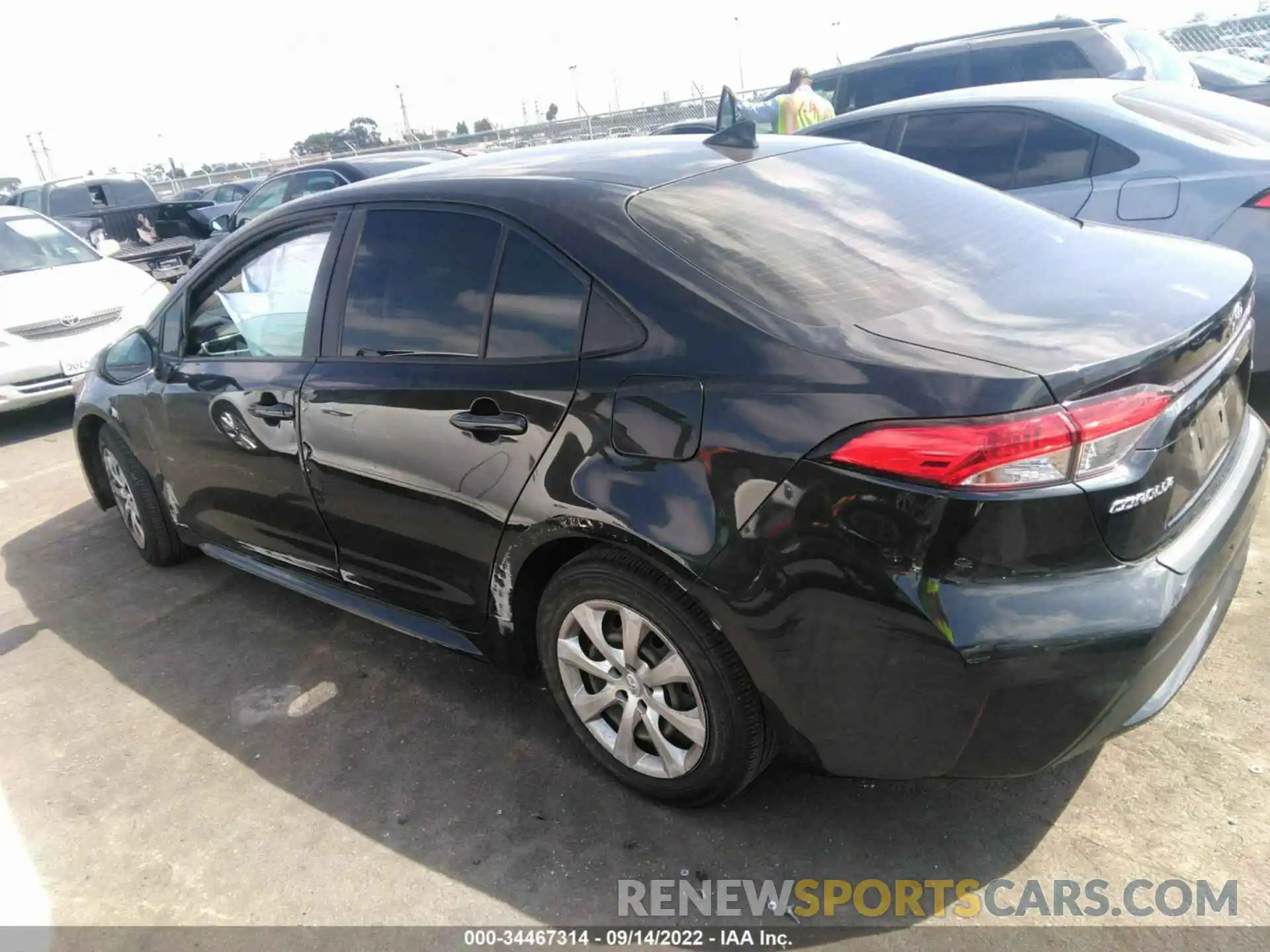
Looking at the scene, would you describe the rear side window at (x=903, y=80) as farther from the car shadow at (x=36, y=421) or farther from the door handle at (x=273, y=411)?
the car shadow at (x=36, y=421)

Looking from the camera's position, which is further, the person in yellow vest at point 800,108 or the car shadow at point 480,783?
the person in yellow vest at point 800,108

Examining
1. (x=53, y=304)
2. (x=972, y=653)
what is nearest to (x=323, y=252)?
(x=972, y=653)

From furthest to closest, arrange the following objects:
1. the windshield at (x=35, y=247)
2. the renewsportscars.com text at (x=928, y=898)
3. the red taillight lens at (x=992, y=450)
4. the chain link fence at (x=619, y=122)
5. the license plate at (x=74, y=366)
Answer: the chain link fence at (x=619, y=122) < the windshield at (x=35, y=247) < the license plate at (x=74, y=366) < the renewsportscars.com text at (x=928, y=898) < the red taillight lens at (x=992, y=450)

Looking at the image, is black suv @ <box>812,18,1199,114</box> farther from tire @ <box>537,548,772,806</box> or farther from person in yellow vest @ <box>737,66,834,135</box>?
tire @ <box>537,548,772,806</box>

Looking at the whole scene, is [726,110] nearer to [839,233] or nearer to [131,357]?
[839,233]

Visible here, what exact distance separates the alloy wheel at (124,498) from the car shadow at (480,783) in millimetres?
439

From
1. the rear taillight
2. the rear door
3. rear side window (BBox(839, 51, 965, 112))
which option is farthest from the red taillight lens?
rear side window (BBox(839, 51, 965, 112))

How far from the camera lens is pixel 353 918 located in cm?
234

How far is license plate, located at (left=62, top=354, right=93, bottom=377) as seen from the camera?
22.9 ft

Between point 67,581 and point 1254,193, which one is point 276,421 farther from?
point 1254,193

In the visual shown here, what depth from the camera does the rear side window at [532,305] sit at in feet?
8.04

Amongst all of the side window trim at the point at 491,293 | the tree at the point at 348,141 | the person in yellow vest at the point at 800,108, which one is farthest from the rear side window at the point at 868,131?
the tree at the point at 348,141

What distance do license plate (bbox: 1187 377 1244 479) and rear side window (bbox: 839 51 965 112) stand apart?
659cm

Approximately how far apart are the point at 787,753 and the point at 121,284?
7.46 m
